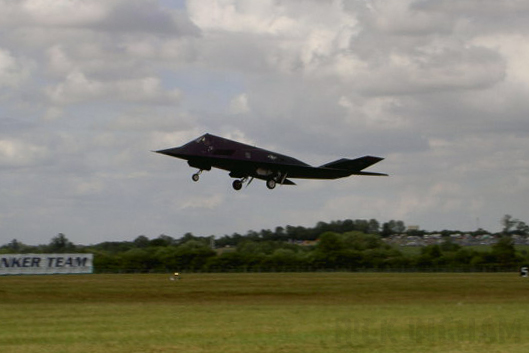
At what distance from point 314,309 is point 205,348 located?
18.1m

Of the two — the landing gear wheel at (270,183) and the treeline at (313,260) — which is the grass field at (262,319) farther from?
the treeline at (313,260)

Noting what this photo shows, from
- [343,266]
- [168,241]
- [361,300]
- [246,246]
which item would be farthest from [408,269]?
[361,300]

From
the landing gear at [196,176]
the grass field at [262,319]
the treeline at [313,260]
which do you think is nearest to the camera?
the grass field at [262,319]

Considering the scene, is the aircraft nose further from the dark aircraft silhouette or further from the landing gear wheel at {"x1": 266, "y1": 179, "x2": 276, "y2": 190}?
the landing gear wheel at {"x1": 266, "y1": 179, "x2": 276, "y2": 190}

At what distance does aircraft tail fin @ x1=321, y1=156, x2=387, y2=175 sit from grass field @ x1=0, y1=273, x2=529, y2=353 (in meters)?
7.07

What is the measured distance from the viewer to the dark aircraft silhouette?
41031 millimetres

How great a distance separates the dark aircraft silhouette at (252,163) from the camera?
4103 centimetres

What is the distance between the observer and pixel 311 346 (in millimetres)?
31266

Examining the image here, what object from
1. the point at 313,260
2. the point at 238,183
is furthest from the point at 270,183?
the point at 313,260

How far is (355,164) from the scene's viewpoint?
44.1 m

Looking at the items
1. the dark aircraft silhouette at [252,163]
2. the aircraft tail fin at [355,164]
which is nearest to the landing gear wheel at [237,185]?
the dark aircraft silhouette at [252,163]

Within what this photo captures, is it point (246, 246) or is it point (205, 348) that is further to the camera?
point (246, 246)

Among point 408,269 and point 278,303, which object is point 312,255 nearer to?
point 408,269

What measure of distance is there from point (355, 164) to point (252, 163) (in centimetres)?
518
